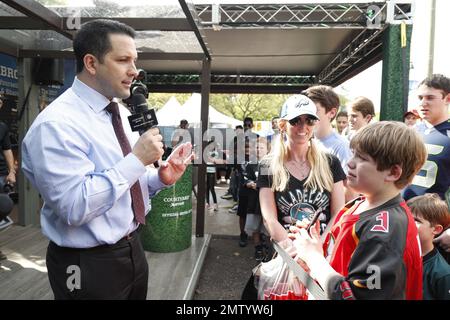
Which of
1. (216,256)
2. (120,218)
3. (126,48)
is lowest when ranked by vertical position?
(216,256)

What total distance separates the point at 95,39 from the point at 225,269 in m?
3.58

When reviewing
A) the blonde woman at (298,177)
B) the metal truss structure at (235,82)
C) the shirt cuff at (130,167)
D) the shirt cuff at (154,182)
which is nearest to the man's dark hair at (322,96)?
the blonde woman at (298,177)

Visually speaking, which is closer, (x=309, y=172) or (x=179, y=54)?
(x=309, y=172)

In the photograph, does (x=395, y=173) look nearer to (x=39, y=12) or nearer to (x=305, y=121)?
(x=305, y=121)

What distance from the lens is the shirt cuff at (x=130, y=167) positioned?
132cm

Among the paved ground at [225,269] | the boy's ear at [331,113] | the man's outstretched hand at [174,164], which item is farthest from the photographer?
the paved ground at [225,269]

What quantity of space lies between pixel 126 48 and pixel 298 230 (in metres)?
1.08

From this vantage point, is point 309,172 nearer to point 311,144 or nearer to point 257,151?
point 311,144

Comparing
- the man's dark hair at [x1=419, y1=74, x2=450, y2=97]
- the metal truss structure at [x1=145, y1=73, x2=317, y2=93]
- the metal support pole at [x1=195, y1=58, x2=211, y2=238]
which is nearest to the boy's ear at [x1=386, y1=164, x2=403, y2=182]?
the man's dark hair at [x1=419, y1=74, x2=450, y2=97]

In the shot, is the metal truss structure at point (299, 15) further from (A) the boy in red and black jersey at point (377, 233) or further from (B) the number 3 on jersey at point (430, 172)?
(A) the boy in red and black jersey at point (377, 233)

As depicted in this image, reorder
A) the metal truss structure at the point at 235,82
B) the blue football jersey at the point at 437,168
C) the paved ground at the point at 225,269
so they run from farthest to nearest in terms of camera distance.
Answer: the metal truss structure at the point at 235,82 < the paved ground at the point at 225,269 < the blue football jersey at the point at 437,168

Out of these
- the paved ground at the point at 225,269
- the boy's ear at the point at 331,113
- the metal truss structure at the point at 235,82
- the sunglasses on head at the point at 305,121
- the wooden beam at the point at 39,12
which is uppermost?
the metal truss structure at the point at 235,82

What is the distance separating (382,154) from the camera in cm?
124
